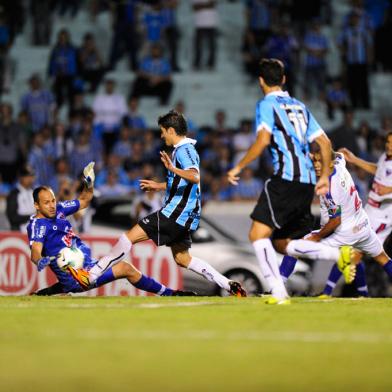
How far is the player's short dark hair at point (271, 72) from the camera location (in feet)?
34.6

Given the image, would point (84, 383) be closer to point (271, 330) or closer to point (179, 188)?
point (271, 330)

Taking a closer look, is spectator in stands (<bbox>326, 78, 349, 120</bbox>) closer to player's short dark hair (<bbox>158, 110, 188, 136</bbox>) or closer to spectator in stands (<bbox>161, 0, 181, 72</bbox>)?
spectator in stands (<bbox>161, 0, 181, 72</bbox>)

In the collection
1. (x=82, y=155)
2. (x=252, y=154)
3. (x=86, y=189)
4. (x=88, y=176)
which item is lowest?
(x=82, y=155)

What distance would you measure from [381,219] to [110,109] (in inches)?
383

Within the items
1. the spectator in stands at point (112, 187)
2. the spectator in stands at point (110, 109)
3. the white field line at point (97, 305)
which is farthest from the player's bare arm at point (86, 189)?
the spectator in stands at point (110, 109)

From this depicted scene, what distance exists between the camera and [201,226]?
17672 millimetres

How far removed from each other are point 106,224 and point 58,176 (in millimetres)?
2222

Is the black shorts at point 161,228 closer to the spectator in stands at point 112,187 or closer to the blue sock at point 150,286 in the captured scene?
the blue sock at point 150,286

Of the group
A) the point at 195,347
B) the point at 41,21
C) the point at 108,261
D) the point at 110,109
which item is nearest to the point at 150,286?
the point at 108,261

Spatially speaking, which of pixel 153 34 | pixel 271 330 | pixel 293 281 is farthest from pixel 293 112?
pixel 153 34

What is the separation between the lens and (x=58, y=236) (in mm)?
12281

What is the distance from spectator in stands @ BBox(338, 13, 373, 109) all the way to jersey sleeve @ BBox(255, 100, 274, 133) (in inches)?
517

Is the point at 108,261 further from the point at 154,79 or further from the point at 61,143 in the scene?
the point at 154,79

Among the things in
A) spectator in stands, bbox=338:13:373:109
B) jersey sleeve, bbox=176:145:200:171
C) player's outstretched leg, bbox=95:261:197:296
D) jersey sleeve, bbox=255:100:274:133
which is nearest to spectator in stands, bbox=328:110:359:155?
spectator in stands, bbox=338:13:373:109
